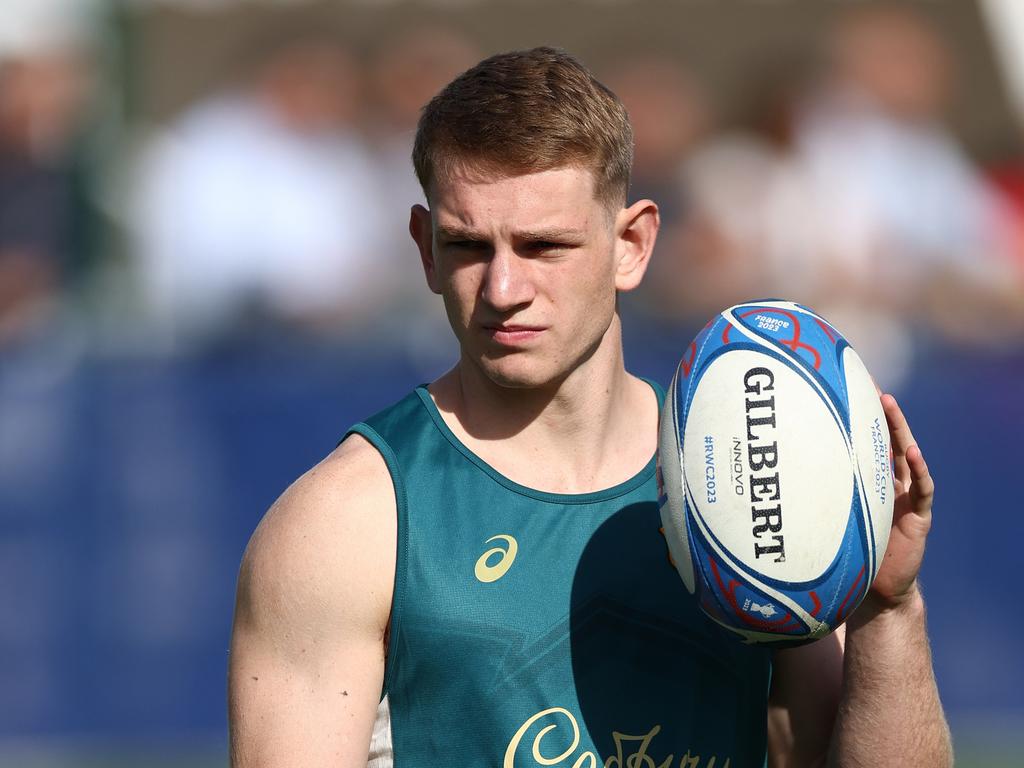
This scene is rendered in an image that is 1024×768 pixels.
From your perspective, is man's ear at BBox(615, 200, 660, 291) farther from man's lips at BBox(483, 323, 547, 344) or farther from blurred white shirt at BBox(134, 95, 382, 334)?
blurred white shirt at BBox(134, 95, 382, 334)

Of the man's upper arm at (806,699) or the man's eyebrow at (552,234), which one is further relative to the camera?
the man's upper arm at (806,699)

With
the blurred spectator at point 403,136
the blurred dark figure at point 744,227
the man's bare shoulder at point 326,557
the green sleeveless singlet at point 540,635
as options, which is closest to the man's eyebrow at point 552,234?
the green sleeveless singlet at point 540,635

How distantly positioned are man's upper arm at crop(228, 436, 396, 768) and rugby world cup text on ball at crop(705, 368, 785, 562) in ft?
2.54

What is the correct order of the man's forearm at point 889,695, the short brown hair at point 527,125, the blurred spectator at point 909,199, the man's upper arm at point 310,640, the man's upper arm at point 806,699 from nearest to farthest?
the man's upper arm at point 310,640, the short brown hair at point 527,125, the man's forearm at point 889,695, the man's upper arm at point 806,699, the blurred spectator at point 909,199

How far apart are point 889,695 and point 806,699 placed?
0.99ft

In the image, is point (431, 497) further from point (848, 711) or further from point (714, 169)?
point (714, 169)

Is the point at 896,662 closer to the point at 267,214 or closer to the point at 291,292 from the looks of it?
the point at 291,292

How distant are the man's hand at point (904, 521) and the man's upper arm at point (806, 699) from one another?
14.5 inches

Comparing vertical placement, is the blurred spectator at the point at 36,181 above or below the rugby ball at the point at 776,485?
below

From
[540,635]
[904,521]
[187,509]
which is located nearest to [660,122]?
[187,509]

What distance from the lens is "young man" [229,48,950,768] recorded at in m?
3.36

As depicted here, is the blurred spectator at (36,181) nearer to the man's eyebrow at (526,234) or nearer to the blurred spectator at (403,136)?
the blurred spectator at (403,136)

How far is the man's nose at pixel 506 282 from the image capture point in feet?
11.0

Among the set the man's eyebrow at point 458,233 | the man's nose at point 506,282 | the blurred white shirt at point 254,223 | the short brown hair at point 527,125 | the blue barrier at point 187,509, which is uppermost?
the short brown hair at point 527,125
